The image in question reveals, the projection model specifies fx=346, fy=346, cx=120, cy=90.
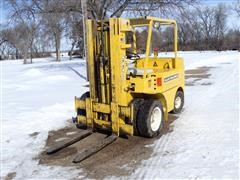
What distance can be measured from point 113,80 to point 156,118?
1.24 metres

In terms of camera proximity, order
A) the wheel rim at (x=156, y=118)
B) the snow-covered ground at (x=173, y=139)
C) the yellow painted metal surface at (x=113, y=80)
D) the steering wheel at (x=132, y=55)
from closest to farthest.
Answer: the snow-covered ground at (x=173, y=139) < the yellow painted metal surface at (x=113, y=80) < the wheel rim at (x=156, y=118) < the steering wheel at (x=132, y=55)

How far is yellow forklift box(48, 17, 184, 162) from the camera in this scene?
260 inches

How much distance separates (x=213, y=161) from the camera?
5.47 metres

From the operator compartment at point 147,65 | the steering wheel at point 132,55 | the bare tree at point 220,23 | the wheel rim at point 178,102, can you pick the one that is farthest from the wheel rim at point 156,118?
the bare tree at point 220,23

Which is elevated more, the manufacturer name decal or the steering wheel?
the steering wheel

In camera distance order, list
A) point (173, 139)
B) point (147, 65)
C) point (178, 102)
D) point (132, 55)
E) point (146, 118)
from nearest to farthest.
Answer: point (146, 118), point (173, 139), point (147, 65), point (132, 55), point (178, 102)

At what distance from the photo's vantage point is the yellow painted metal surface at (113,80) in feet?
21.6

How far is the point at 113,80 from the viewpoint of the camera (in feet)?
21.9

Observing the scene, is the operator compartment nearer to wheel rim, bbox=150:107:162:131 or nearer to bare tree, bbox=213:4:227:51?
wheel rim, bbox=150:107:162:131

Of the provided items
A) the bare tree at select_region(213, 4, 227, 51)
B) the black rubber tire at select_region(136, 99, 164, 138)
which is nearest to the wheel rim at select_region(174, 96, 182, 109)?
the black rubber tire at select_region(136, 99, 164, 138)

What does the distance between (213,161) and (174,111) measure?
3.36 meters

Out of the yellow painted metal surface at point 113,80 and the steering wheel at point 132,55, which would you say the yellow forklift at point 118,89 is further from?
the steering wheel at point 132,55

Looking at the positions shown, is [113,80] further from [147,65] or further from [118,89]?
[147,65]

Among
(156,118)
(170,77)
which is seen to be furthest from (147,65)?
(156,118)
